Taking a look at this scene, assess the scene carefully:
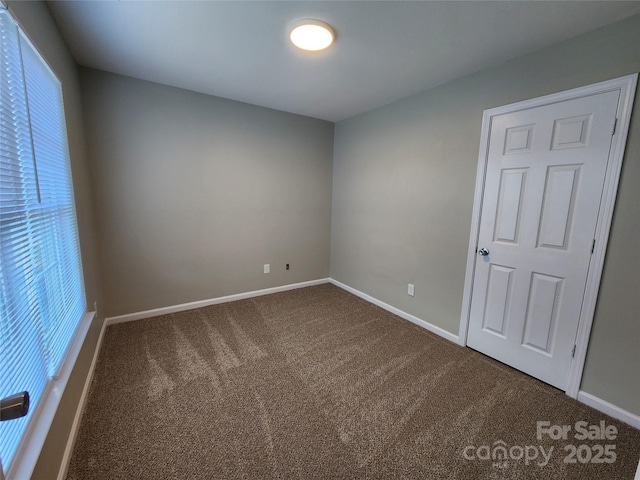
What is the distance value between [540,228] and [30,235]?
3047mm

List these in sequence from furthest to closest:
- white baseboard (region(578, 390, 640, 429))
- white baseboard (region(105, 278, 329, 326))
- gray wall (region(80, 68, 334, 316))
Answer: white baseboard (region(105, 278, 329, 326)), gray wall (region(80, 68, 334, 316)), white baseboard (region(578, 390, 640, 429))

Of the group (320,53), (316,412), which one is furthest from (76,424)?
(320,53)

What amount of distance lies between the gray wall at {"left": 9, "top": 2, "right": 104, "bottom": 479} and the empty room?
3 cm

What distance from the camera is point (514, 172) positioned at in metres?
2.08

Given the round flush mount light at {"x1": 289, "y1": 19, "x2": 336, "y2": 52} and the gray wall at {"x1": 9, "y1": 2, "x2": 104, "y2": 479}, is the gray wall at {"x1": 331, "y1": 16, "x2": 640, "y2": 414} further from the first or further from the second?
the gray wall at {"x1": 9, "y1": 2, "x2": 104, "y2": 479}

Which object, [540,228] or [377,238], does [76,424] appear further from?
[540,228]

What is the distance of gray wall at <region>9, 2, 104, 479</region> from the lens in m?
1.20

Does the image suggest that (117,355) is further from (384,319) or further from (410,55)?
(410,55)

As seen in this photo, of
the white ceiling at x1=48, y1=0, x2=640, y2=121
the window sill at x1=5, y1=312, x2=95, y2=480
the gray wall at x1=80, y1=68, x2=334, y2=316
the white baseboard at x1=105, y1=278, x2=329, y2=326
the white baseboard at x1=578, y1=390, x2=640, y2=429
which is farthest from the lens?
the white baseboard at x1=105, y1=278, x2=329, y2=326

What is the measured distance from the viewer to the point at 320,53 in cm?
202

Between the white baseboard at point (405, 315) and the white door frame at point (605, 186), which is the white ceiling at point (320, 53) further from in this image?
the white baseboard at point (405, 315)

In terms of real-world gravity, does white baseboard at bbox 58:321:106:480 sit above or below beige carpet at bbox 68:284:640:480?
above

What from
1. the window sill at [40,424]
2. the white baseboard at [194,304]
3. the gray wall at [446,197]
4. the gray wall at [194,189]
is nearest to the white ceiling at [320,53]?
the gray wall at [446,197]

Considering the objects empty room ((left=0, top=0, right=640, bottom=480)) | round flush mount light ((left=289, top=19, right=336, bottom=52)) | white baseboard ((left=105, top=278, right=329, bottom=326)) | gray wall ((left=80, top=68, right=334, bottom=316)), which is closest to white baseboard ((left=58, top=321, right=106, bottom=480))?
empty room ((left=0, top=0, right=640, bottom=480))
